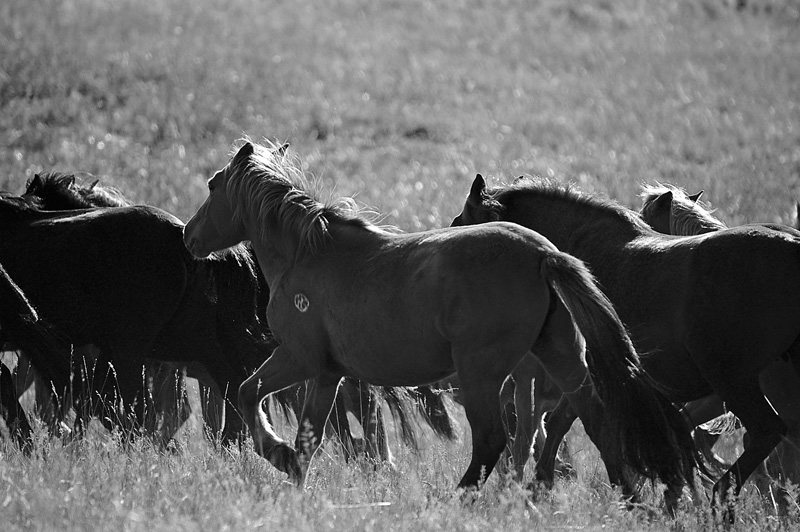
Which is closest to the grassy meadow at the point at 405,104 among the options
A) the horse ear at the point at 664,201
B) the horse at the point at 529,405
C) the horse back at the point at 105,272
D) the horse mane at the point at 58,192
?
the horse at the point at 529,405

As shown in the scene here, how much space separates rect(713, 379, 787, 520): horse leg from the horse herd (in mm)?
11

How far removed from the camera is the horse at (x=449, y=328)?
5.12 meters

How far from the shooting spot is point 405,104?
72.5 ft

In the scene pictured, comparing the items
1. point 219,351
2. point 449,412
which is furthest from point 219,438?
point 449,412

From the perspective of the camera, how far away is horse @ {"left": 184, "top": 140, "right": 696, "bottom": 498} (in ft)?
16.8

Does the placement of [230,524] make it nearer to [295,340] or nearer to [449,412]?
[295,340]

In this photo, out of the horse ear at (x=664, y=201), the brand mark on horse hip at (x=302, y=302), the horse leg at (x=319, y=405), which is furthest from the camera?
the horse ear at (x=664, y=201)

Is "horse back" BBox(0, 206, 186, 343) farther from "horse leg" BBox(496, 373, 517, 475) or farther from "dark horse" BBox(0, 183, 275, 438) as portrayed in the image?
"horse leg" BBox(496, 373, 517, 475)

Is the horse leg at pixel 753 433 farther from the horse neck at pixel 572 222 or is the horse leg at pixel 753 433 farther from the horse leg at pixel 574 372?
the horse neck at pixel 572 222

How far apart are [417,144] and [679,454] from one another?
15.0m

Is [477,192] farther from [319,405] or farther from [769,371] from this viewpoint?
[769,371]

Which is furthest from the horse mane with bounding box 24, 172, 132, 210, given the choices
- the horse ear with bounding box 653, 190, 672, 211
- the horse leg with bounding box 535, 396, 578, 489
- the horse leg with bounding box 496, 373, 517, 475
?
the horse ear with bounding box 653, 190, 672, 211

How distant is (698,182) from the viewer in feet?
56.7

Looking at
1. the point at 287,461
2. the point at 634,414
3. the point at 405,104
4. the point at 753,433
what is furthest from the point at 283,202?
the point at 405,104
